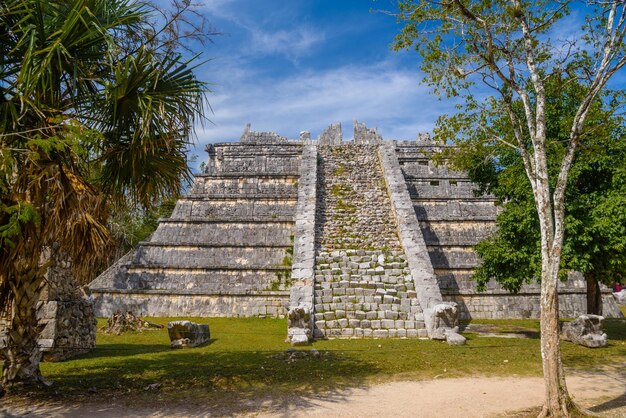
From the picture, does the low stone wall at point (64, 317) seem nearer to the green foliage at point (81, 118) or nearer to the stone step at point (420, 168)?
the green foliage at point (81, 118)

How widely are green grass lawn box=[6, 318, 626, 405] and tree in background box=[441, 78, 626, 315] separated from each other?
4.95 ft

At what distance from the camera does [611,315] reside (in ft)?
47.6

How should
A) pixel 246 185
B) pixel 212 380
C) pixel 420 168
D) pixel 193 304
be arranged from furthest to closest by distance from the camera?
pixel 420 168 → pixel 246 185 → pixel 193 304 → pixel 212 380

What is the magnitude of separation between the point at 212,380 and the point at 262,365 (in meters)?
1.12

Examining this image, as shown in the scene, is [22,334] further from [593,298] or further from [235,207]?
[235,207]

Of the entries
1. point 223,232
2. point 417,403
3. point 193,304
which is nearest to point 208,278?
point 193,304

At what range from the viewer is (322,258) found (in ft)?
43.4

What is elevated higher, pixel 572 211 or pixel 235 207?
pixel 235 207

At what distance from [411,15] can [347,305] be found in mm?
6945

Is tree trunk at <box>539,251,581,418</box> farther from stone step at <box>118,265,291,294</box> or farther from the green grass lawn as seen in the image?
stone step at <box>118,265,291,294</box>

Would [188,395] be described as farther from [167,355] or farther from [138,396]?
[167,355]

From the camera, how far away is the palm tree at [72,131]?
193 inches

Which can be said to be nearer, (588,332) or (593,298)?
(588,332)

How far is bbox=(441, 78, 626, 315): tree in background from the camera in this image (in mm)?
8844
